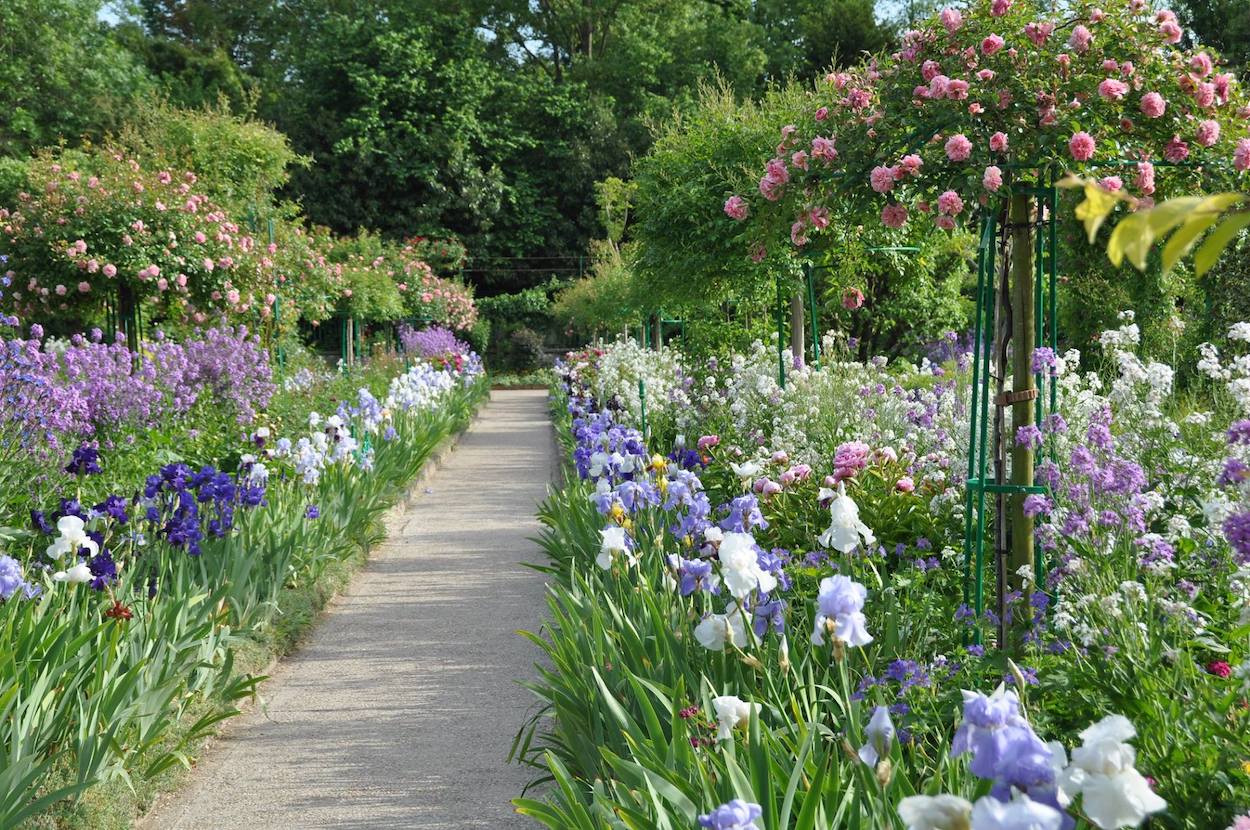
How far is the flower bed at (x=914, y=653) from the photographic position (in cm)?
162

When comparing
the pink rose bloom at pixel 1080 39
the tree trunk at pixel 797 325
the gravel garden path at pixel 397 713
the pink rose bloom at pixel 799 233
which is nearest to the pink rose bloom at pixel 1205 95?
the pink rose bloom at pixel 1080 39

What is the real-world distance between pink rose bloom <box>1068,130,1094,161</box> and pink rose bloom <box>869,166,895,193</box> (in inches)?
19.2

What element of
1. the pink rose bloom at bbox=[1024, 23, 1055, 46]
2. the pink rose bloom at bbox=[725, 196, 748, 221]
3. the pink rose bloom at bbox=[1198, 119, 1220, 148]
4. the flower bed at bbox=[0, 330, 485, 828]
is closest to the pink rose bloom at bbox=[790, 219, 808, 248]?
the pink rose bloom at bbox=[725, 196, 748, 221]

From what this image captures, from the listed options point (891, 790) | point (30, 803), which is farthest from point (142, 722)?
point (891, 790)

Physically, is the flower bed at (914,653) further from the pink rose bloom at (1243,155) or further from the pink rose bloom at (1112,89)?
the pink rose bloom at (1112,89)

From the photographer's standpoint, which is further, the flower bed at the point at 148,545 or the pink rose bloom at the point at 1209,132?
the pink rose bloom at the point at 1209,132

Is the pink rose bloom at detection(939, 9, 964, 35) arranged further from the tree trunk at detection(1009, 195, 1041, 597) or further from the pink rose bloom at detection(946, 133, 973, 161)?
the tree trunk at detection(1009, 195, 1041, 597)

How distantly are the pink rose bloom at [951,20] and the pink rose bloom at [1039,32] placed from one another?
0.20 m

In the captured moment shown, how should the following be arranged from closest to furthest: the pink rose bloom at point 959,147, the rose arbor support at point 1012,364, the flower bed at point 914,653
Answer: the flower bed at point 914,653 < the pink rose bloom at point 959,147 < the rose arbor support at point 1012,364

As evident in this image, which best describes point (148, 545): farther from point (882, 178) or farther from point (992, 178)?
point (992, 178)

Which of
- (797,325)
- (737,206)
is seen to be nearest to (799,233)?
(737,206)

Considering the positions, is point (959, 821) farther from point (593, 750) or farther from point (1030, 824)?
point (593, 750)

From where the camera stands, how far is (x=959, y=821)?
3.25ft

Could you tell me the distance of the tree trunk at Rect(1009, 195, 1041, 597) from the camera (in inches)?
129
